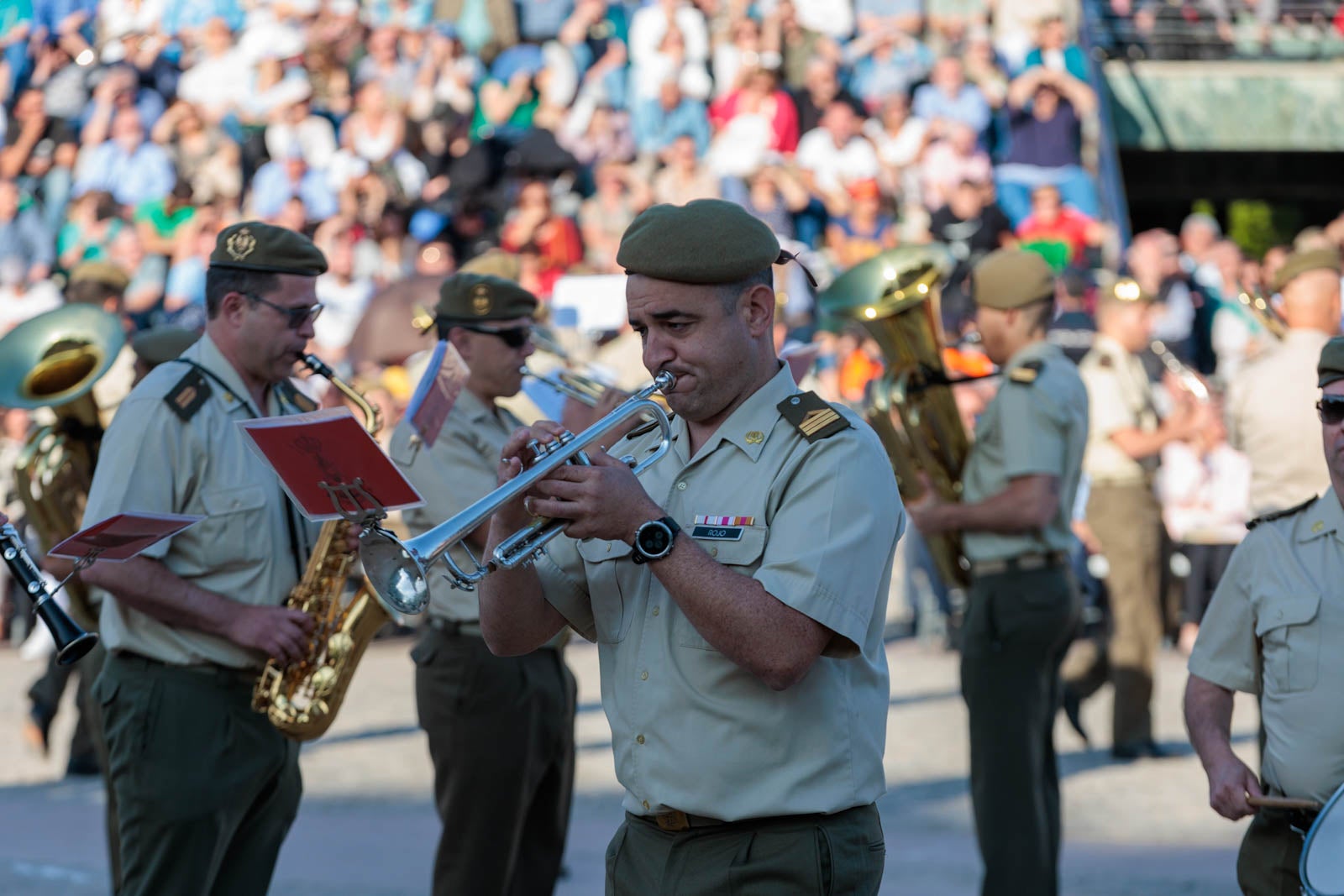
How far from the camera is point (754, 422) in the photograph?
10.8 ft

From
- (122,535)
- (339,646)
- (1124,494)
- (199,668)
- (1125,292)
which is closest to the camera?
(122,535)

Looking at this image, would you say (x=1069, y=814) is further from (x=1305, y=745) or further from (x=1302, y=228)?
(x=1302, y=228)

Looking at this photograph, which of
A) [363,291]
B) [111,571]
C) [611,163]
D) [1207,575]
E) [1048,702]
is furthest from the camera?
[611,163]

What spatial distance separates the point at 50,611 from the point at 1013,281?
12.8 ft

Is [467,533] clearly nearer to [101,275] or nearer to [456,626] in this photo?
[456,626]

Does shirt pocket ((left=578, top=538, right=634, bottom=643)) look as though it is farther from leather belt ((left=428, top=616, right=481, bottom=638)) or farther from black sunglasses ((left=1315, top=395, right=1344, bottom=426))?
leather belt ((left=428, top=616, right=481, bottom=638))

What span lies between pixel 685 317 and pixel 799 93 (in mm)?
14334

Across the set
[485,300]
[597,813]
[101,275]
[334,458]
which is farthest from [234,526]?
[597,813]

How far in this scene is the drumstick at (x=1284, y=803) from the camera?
11.8 ft

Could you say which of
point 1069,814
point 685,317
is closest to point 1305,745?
point 685,317

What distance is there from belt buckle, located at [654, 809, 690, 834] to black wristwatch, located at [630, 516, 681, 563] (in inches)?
19.5

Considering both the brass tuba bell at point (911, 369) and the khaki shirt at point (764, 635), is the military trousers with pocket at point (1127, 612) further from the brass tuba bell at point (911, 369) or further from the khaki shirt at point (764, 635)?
the khaki shirt at point (764, 635)

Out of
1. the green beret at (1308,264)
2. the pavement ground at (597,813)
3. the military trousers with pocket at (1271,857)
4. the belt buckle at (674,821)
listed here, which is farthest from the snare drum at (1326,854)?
the green beret at (1308,264)

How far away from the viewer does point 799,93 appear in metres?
17.1
